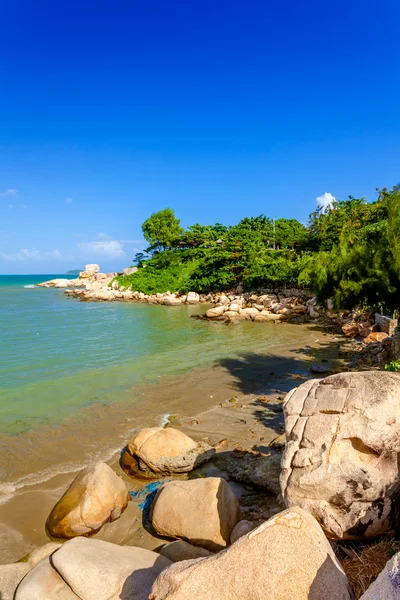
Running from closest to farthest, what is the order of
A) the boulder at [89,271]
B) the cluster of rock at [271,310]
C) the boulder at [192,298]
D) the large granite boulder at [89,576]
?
1. the large granite boulder at [89,576]
2. the cluster of rock at [271,310]
3. the boulder at [192,298]
4. the boulder at [89,271]

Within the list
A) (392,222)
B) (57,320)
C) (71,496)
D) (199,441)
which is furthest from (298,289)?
(71,496)

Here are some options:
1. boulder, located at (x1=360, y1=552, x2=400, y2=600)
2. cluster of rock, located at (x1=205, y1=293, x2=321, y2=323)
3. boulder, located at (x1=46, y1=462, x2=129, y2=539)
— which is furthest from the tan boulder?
boulder, located at (x1=360, y1=552, x2=400, y2=600)

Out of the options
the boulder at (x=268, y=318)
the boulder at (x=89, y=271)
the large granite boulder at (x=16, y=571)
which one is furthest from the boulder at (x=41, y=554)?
the boulder at (x=89, y=271)

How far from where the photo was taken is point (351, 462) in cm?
419

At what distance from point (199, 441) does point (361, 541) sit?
5149 mm

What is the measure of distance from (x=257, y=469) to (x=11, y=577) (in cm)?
411

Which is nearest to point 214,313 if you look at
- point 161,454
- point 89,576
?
point 161,454

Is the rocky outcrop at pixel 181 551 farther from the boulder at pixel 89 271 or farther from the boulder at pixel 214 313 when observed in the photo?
the boulder at pixel 89 271

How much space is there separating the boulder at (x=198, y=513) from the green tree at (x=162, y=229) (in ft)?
158

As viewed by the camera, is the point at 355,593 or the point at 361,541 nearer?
the point at 355,593

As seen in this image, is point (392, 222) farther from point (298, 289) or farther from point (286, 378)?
point (298, 289)

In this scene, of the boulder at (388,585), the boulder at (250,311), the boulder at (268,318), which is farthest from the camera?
the boulder at (250,311)

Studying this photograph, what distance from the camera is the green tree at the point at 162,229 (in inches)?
2098

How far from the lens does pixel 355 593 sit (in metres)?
3.21
